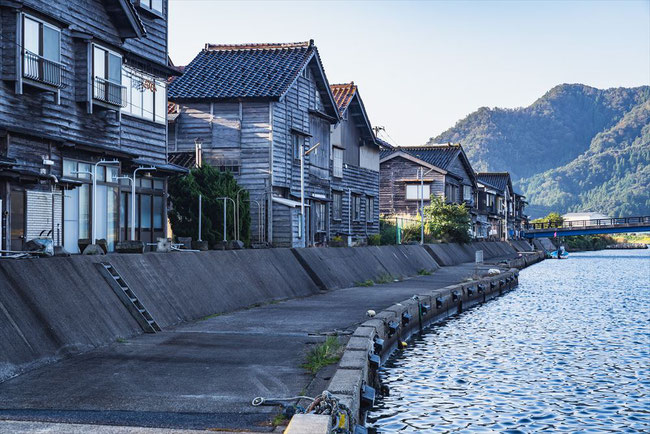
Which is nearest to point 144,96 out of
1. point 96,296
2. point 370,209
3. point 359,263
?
point 359,263

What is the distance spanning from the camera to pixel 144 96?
2530 cm

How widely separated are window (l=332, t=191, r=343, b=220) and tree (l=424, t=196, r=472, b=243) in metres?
17.5

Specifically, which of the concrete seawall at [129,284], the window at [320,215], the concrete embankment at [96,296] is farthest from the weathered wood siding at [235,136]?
the concrete embankment at [96,296]

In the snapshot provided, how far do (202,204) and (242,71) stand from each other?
10307mm

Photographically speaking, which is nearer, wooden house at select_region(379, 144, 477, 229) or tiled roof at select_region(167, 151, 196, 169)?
tiled roof at select_region(167, 151, 196, 169)

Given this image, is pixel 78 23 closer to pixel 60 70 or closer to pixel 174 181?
pixel 60 70

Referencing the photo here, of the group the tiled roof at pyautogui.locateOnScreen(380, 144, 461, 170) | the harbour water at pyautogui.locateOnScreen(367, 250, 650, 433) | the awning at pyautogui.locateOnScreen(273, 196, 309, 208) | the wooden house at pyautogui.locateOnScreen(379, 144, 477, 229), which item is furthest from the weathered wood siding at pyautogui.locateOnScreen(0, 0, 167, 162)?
the tiled roof at pyautogui.locateOnScreen(380, 144, 461, 170)

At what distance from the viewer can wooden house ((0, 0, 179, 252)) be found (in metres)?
18.5

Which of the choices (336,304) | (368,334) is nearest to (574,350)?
(336,304)

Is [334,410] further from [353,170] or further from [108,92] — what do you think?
[353,170]

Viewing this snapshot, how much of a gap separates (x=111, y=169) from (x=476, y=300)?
17659mm

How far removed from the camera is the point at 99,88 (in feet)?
72.0

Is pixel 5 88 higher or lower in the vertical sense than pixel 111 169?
higher

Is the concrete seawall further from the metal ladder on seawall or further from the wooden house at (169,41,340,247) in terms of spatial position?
the wooden house at (169,41,340,247)
